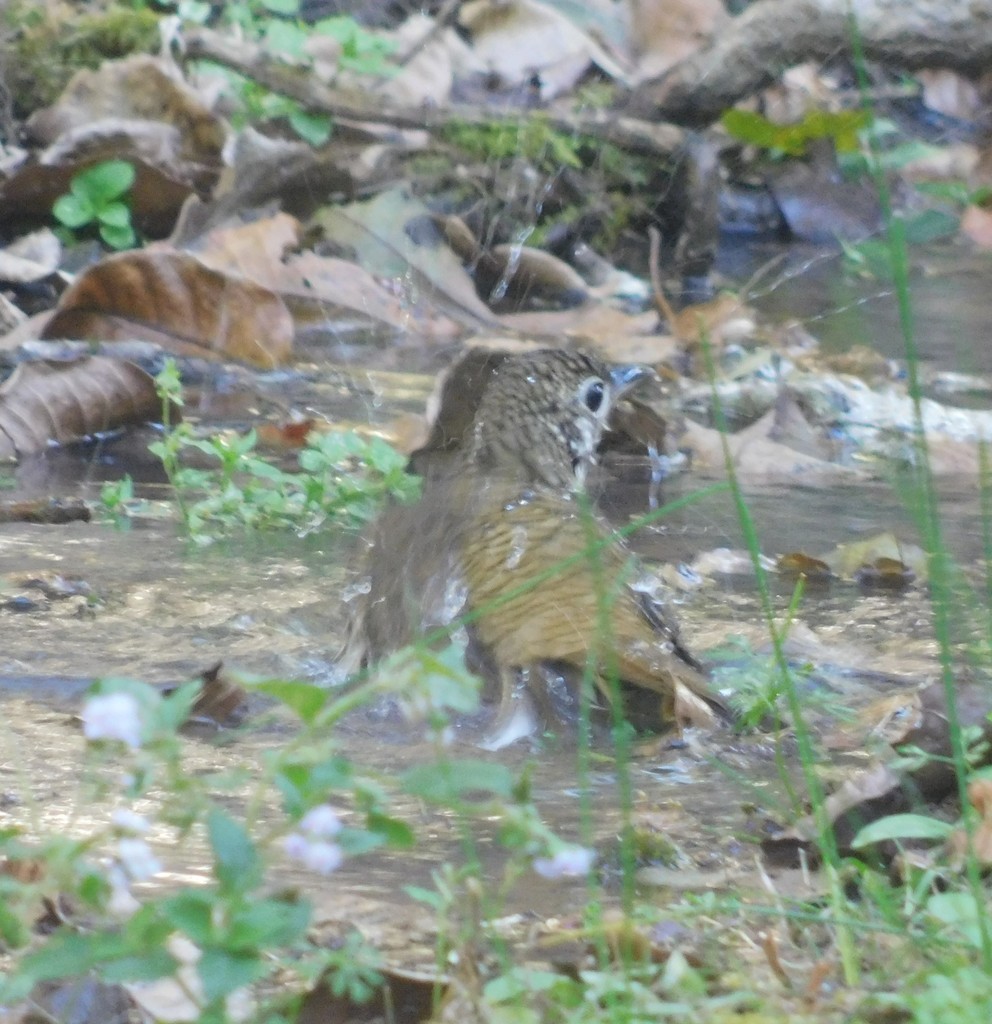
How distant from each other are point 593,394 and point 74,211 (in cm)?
369

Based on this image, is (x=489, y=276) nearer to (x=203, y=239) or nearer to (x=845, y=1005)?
(x=203, y=239)

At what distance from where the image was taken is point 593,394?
5.30 meters

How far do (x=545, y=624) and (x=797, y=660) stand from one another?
726 millimetres

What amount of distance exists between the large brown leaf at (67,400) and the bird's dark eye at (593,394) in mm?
1641

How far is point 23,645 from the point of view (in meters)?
4.08

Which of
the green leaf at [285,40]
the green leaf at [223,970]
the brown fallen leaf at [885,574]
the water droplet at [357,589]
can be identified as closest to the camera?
the green leaf at [223,970]

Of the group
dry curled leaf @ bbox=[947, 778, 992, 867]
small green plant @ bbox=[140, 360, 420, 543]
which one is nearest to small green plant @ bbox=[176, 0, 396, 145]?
small green plant @ bbox=[140, 360, 420, 543]

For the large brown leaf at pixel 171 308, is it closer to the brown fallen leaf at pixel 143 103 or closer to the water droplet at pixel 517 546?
the brown fallen leaf at pixel 143 103

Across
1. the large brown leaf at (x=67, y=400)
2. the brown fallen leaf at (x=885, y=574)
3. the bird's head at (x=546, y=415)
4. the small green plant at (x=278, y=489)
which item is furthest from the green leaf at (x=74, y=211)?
the brown fallen leaf at (x=885, y=574)

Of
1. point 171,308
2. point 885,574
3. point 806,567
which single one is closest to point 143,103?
point 171,308

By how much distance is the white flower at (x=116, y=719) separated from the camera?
70.9 inches

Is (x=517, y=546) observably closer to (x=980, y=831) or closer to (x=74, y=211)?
(x=980, y=831)

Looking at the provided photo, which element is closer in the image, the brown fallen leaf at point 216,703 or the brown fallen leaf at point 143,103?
the brown fallen leaf at point 216,703

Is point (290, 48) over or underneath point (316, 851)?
over
